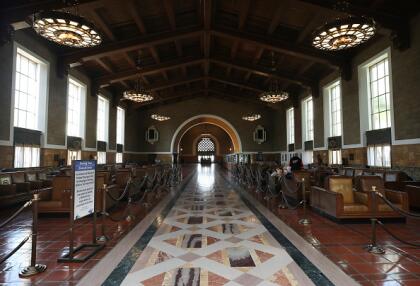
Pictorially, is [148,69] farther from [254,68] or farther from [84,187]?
→ [84,187]

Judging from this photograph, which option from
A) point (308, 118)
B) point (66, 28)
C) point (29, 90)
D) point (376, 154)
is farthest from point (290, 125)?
point (66, 28)

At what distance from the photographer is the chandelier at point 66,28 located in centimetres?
520

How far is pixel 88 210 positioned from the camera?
341cm

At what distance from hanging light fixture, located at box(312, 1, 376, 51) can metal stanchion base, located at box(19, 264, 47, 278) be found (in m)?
6.72

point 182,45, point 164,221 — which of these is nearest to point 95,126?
point 182,45

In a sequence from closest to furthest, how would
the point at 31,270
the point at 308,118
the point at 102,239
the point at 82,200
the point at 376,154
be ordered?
the point at 31,270 → the point at 82,200 → the point at 102,239 → the point at 376,154 → the point at 308,118

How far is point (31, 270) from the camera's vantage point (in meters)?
2.71

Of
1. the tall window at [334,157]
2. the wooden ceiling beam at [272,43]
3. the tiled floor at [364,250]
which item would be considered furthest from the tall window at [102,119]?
the tiled floor at [364,250]

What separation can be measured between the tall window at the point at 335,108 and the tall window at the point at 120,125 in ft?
46.9

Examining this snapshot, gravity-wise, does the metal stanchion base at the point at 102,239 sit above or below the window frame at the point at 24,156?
below

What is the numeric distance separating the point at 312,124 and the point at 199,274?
14819 millimetres

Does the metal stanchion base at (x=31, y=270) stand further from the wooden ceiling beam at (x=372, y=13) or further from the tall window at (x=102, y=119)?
the tall window at (x=102, y=119)

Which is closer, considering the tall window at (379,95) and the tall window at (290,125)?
the tall window at (379,95)

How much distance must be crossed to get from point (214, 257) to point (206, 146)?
3585 centimetres
